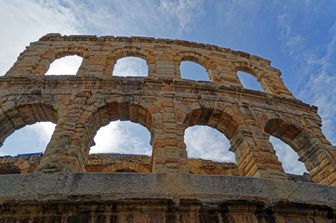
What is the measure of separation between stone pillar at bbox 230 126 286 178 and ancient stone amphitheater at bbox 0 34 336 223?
0.10 feet

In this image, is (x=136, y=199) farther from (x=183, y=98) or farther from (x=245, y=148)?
(x=183, y=98)

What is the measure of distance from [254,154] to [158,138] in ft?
7.85

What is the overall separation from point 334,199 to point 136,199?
12.9 feet

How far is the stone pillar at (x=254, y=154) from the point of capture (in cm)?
695

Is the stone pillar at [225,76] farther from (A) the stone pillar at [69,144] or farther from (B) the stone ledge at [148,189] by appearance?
(B) the stone ledge at [148,189]

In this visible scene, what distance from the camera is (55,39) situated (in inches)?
468

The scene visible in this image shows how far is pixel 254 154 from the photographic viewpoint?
7.30 m

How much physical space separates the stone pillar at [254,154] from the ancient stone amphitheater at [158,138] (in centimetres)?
3

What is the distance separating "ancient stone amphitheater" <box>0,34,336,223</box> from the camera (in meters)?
5.07

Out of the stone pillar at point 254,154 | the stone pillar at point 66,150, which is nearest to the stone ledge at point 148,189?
the stone pillar at point 66,150

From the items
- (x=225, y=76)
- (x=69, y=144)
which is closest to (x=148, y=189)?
(x=69, y=144)

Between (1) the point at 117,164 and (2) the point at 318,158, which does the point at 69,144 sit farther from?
(2) the point at 318,158

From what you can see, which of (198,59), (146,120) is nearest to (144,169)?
A: (146,120)

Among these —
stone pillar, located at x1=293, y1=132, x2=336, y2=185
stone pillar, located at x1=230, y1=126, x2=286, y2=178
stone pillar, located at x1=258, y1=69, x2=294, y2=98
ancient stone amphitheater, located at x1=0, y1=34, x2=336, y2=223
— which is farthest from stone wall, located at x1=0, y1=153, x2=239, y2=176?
stone pillar, located at x1=230, y1=126, x2=286, y2=178
